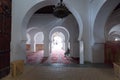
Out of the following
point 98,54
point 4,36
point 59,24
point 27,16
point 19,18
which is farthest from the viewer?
point 59,24

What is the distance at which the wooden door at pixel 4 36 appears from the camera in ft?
15.5

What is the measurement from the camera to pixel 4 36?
499cm

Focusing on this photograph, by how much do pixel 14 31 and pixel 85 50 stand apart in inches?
139

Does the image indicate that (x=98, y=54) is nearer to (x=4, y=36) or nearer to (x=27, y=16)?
(x=27, y=16)

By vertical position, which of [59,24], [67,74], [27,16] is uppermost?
[59,24]

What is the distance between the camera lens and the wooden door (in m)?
4.72

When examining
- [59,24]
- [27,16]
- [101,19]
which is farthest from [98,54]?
[59,24]

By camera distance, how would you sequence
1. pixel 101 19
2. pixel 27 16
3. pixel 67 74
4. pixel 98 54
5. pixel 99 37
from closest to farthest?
1. pixel 67 74
2. pixel 101 19
3. pixel 99 37
4. pixel 98 54
5. pixel 27 16

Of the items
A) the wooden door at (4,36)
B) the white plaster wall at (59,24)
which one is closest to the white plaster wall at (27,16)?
the wooden door at (4,36)

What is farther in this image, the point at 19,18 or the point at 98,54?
the point at 19,18

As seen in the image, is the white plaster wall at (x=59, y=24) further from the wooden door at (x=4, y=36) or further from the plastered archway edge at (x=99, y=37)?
the wooden door at (x=4, y=36)

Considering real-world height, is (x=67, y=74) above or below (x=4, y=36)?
below

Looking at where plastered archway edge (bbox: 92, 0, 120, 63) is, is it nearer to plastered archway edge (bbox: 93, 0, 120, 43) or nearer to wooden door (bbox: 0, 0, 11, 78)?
plastered archway edge (bbox: 93, 0, 120, 43)

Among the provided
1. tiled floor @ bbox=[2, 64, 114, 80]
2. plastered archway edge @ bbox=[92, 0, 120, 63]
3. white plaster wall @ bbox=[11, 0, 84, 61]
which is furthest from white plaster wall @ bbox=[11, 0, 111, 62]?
tiled floor @ bbox=[2, 64, 114, 80]
